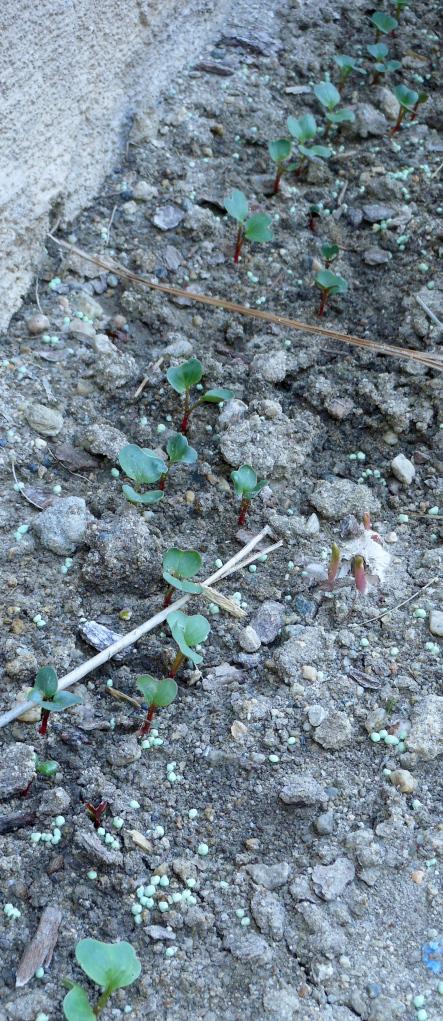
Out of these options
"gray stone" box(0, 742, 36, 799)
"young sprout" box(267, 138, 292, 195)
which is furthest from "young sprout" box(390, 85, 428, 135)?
"gray stone" box(0, 742, 36, 799)

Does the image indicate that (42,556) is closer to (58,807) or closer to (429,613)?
(58,807)

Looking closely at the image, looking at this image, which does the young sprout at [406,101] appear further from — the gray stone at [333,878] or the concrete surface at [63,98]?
the gray stone at [333,878]

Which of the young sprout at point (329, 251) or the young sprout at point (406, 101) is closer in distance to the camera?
the young sprout at point (329, 251)

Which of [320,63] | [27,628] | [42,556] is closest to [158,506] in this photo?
[42,556]

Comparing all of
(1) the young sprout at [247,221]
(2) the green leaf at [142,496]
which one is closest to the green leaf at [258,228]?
(1) the young sprout at [247,221]

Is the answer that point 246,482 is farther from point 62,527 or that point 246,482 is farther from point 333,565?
point 62,527
